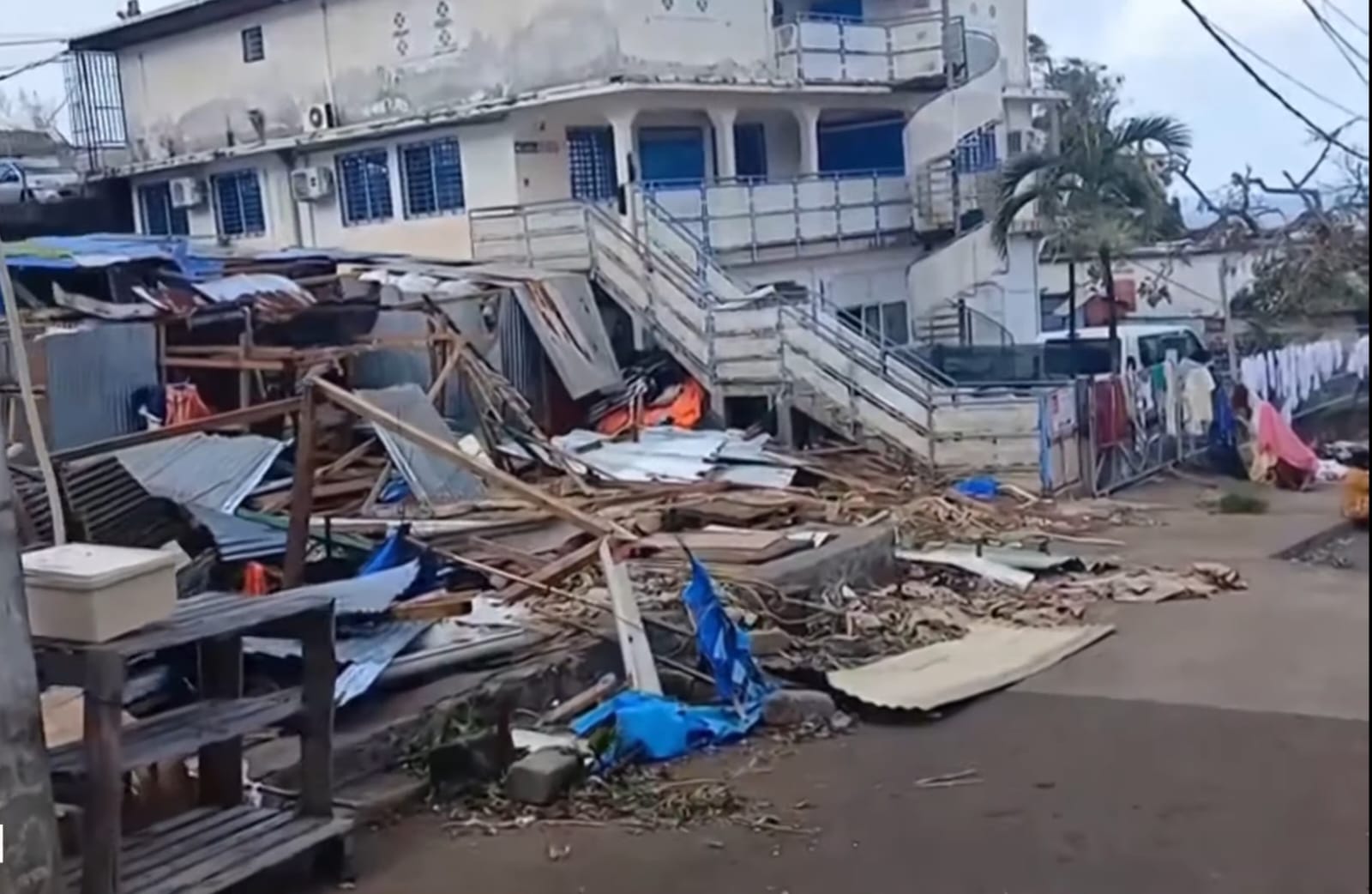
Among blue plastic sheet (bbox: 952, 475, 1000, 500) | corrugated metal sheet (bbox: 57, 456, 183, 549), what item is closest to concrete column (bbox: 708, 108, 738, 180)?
blue plastic sheet (bbox: 952, 475, 1000, 500)

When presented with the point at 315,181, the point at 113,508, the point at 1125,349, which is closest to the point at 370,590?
the point at 113,508

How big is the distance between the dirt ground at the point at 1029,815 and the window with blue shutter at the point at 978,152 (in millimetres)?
15437

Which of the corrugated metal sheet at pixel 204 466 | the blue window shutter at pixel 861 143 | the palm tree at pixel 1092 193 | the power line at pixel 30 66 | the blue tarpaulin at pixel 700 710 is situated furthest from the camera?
the blue window shutter at pixel 861 143

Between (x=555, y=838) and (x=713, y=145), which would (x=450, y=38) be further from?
(x=555, y=838)

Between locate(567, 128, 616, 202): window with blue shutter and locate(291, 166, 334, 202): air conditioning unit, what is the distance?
4.03 m

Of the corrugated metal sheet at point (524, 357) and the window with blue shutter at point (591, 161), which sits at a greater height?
the window with blue shutter at point (591, 161)

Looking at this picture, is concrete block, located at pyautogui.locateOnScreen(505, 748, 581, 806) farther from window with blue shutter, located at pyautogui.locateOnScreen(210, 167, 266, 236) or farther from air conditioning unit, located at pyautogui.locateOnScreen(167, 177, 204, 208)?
air conditioning unit, located at pyautogui.locateOnScreen(167, 177, 204, 208)

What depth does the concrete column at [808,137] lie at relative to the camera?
2261 cm

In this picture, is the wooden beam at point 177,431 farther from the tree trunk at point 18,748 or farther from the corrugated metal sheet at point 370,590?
the tree trunk at point 18,748

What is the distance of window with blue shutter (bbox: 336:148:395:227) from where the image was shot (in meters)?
22.2

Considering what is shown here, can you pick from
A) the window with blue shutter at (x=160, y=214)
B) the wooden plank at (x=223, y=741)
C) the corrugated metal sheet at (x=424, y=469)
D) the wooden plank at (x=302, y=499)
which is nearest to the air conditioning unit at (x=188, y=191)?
the window with blue shutter at (x=160, y=214)

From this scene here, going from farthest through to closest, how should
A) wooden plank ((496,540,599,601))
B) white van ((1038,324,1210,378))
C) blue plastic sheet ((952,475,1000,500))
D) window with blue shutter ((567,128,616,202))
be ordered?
window with blue shutter ((567,128,616,202)), white van ((1038,324,1210,378)), blue plastic sheet ((952,475,1000,500)), wooden plank ((496,540,599,601))

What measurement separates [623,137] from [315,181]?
17.5ft

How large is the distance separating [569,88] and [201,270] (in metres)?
6.03
